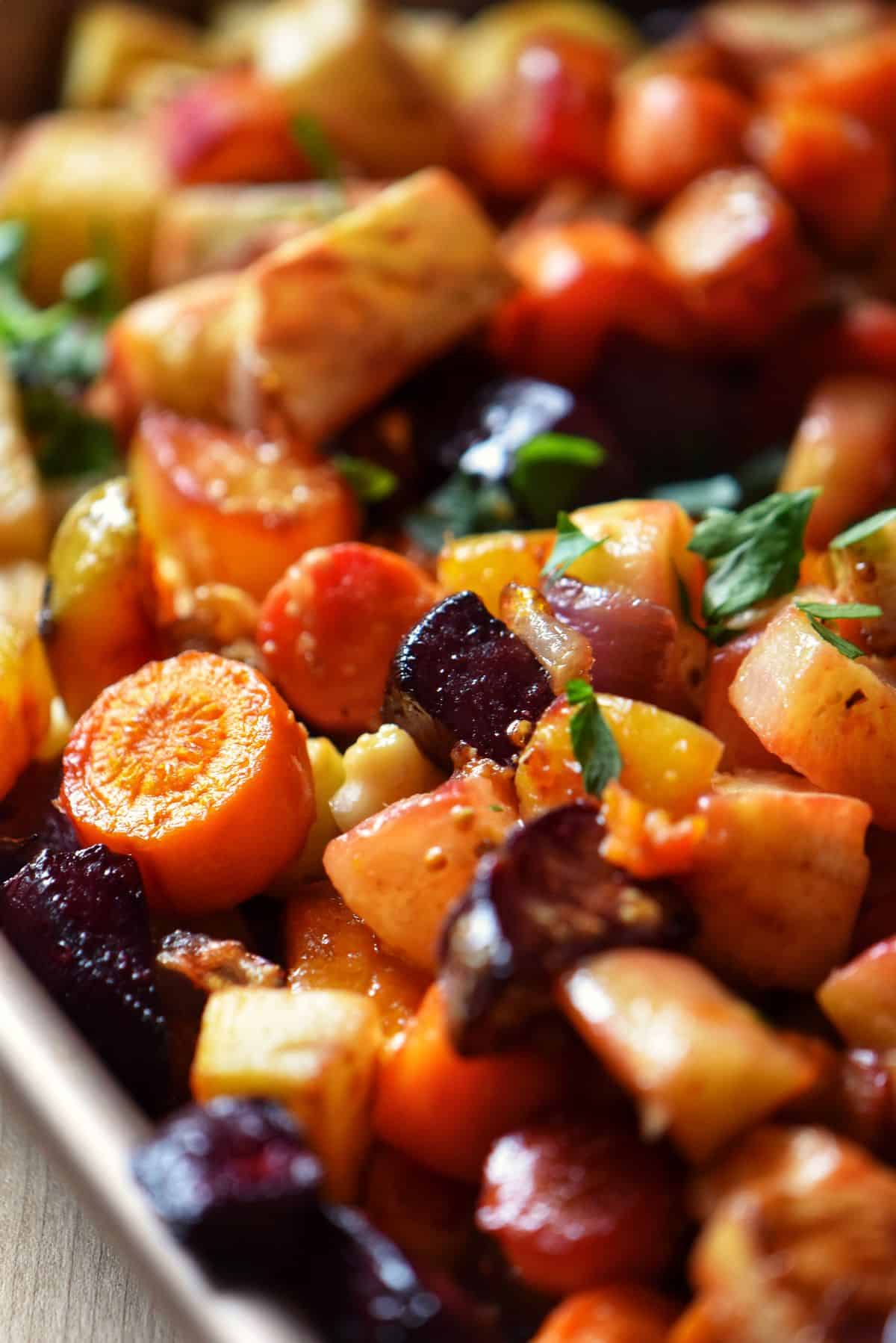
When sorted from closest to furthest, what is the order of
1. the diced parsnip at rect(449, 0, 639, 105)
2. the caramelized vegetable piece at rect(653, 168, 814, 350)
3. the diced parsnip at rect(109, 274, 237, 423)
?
the diced parsnip at rect(109, 274, 237, 423)
the caramelized vegetable piece at rect(653, 168, 814, 350)
the diced parsnip at rect(449, 0, 639, 105)

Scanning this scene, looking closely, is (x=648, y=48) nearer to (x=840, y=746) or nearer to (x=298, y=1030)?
(x=840, y=746)

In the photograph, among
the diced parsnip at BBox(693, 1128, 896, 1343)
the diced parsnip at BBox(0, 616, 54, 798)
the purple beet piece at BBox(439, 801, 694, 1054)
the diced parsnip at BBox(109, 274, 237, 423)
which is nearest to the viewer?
the diced parsnip at BBox(693, 1128, 896, 1343)

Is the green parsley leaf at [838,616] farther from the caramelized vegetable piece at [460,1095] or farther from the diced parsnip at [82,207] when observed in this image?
the diced parsnip at [82,207]

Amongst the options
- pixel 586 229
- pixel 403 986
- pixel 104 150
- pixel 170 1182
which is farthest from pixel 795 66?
pixel 170 1182

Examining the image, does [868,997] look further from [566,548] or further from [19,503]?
[19,503]

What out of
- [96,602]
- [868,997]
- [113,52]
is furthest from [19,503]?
[113,52]

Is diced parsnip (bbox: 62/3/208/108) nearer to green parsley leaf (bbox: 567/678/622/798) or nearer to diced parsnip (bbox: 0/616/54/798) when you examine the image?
diced parsnip (bbox: 0/616/54/798)

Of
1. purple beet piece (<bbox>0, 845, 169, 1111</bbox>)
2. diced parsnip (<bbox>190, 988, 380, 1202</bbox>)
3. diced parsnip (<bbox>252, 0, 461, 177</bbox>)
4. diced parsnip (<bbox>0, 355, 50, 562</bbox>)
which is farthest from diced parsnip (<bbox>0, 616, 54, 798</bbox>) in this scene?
diced parsnip (<bbox>252, 0, 461, 177</bbox>)
